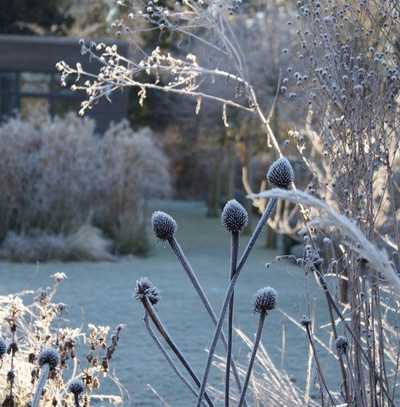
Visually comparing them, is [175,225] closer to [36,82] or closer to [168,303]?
[168,303]

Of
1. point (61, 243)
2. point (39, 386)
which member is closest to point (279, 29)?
point (61, 243)

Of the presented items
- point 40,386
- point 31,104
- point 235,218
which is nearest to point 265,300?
point 235,218

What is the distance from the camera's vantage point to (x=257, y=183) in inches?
1053

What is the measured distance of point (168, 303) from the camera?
10922 millimetres

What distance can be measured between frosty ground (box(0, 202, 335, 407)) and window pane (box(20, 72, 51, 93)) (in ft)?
15.5

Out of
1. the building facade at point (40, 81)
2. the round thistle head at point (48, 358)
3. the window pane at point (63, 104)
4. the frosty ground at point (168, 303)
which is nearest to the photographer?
the round thistle head at point (48, 358)

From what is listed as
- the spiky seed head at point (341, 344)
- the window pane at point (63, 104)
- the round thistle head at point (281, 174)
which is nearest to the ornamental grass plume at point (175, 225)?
the round thistle head at point (281, 174)

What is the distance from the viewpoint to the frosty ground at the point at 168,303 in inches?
269

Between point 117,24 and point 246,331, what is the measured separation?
16.8ft

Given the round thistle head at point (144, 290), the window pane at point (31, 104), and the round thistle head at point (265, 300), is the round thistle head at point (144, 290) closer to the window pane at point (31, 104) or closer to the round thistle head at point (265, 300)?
the round thistle head at point (265, 300)

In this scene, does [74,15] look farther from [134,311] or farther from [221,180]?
[134,311]

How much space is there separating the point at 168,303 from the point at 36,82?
36.8 feet

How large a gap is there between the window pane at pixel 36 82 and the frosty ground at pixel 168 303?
4.72 meters

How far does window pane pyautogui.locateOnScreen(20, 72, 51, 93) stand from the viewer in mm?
21062
